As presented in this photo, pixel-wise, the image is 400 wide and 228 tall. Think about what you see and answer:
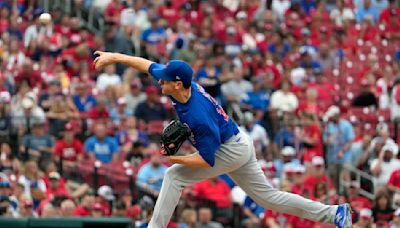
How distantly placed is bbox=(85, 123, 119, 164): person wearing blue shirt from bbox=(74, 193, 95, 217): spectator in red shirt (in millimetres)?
1873

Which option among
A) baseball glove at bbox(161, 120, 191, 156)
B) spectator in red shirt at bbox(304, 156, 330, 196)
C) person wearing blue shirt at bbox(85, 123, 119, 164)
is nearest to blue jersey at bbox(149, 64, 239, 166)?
baseball glove at bbox(161, 120, 191, 156)

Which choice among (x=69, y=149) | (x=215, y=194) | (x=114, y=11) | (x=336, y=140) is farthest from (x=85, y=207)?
(x=114, y=11)

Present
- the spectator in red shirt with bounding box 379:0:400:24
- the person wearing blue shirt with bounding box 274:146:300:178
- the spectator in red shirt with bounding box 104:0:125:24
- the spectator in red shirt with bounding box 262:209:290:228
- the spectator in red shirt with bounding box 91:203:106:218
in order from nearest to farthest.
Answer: the spectator in red shirt with bounding box 91:203:106:218 → the spectator in red shirt with bounding box 262:209:290:228 → the person wearing blue shirt with bounding box 274:146:300:178 → the spectator in red shirt with bounding box 104:0:125:24 → the spectator in red shirt with bounding box 379:0:400:24

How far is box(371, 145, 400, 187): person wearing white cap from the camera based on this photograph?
16906 millimetres

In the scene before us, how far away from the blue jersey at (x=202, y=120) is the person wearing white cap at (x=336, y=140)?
6493 millimetres

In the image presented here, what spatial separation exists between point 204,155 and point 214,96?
316 inches

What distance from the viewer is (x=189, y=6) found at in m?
23.5

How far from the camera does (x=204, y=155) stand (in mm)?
10953

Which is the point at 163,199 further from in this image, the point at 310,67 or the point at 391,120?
the point at 310,67

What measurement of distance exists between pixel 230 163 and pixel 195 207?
4919 mm

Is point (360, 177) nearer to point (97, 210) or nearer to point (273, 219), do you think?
point (273, 219)

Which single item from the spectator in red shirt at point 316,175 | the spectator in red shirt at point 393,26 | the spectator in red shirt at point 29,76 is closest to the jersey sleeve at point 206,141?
Answer: the spectator in red shirt at point 316,175

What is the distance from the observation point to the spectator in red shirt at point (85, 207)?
15141 millimetres

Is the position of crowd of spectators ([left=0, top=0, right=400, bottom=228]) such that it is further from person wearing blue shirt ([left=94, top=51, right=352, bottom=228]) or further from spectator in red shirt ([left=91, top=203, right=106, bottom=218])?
person wearing blue shirt ([left=94, top=51, right=352, bottom=228])
